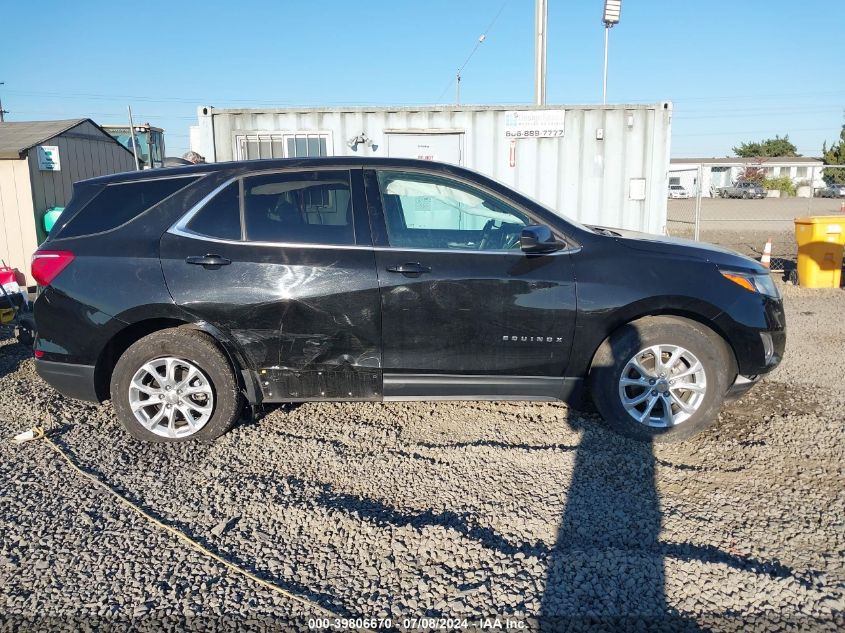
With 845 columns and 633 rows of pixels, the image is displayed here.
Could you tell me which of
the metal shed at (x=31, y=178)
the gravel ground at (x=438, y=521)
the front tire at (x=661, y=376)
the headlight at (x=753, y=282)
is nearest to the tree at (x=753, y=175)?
the metal shed at (x=31, y=178)

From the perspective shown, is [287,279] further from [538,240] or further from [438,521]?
[438,521]

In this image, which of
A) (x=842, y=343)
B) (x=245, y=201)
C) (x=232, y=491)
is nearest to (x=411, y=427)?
(x=232, y=491)

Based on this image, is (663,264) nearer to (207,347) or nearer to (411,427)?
(411,427)

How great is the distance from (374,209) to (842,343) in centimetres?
557

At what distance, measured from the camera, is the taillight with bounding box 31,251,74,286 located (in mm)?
4184

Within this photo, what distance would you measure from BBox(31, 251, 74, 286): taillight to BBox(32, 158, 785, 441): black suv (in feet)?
0.04

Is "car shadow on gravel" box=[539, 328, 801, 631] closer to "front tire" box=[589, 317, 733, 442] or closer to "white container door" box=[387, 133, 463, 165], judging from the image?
"front tire" box=[589, 317, 733, 442]

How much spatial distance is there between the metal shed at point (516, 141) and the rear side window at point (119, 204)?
5.46 m

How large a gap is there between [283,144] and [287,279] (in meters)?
6.08

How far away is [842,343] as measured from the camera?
22.9 ft

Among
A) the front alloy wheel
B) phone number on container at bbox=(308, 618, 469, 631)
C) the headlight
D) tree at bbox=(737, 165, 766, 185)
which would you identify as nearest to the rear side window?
phone number on container at bbox=(308, 618, 469, 631)

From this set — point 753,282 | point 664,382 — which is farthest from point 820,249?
point 664,382

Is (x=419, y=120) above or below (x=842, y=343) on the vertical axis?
above

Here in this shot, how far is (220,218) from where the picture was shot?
4.25 m
